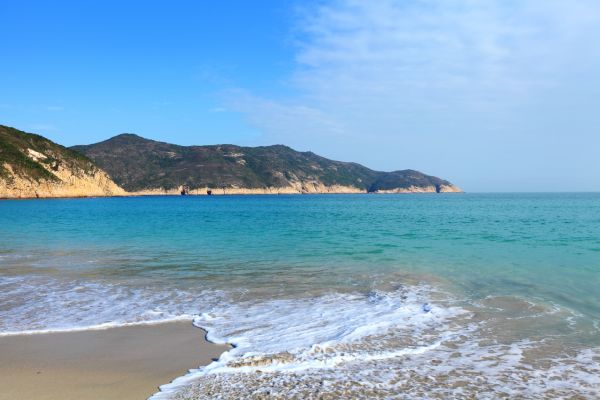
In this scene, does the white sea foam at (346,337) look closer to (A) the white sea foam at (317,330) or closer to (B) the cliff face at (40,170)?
(A) the white sea foam at (317,330)

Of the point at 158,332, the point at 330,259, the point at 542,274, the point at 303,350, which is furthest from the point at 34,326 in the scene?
the point at 542,274

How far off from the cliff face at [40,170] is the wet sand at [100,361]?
123008mm

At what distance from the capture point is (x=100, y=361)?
748 cm

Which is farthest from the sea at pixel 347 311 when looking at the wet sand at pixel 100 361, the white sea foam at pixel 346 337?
the wet sand at pixel 100 361

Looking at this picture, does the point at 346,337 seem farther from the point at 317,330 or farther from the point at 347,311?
the point at 347,311

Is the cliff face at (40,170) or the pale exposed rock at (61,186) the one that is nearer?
the pale exposed rock at (61,186)

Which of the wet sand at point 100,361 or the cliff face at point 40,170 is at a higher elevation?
the cliff face at point 40,170

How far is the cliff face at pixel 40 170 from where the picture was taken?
115 metres

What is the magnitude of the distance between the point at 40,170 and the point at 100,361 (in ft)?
450

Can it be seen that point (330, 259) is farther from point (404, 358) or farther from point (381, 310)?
point (404, 358)

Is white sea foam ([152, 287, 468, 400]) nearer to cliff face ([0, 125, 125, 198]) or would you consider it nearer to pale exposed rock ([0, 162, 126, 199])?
cliff face ([0, 125, 125, 198])

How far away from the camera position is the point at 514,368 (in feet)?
23.3

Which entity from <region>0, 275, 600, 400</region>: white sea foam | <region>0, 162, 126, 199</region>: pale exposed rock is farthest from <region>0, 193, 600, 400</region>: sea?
<region>0, 162, 126, 199</region>: pale exposed rock

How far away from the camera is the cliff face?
115 m
